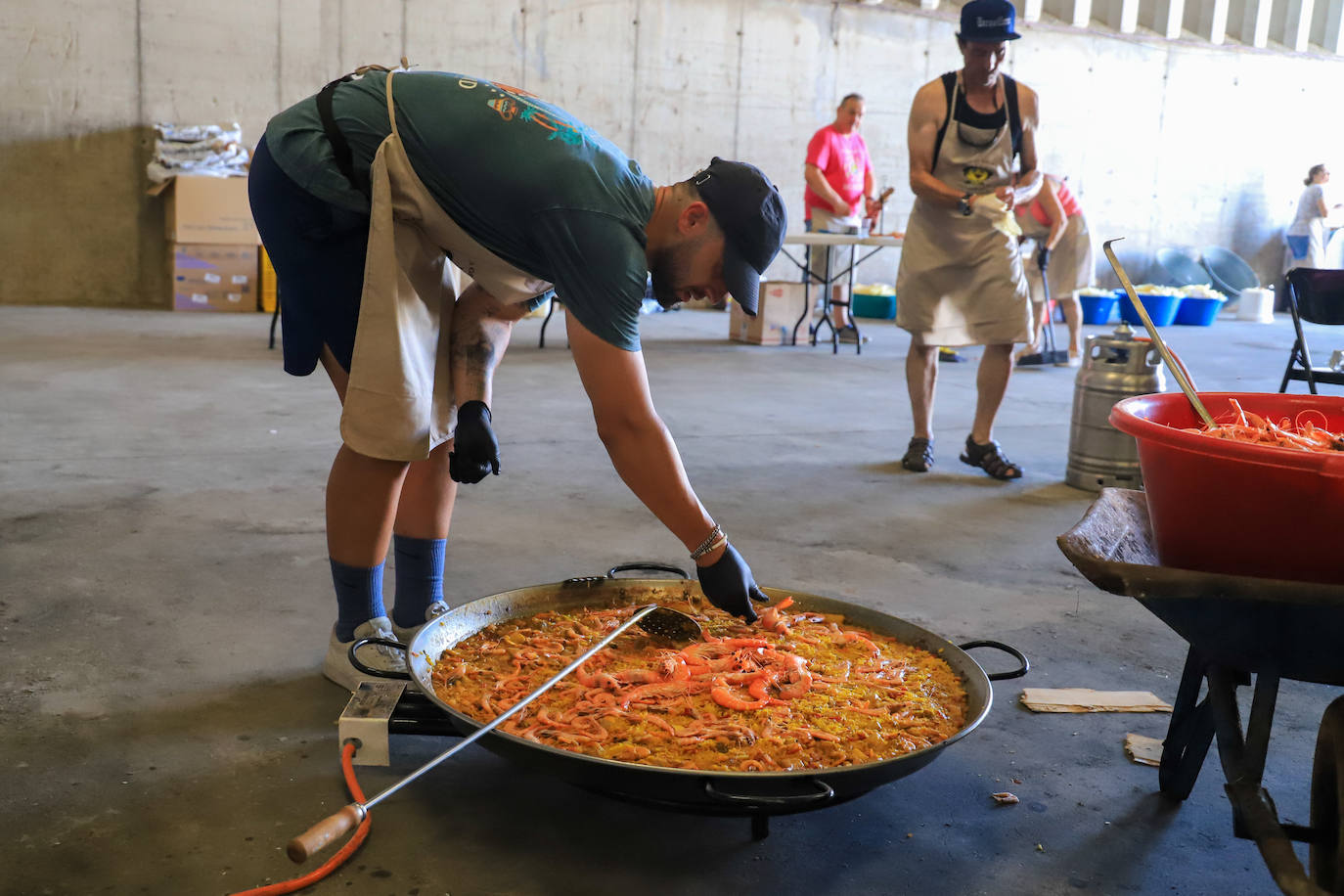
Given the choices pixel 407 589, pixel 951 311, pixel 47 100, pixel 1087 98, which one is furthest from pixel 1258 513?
pixel 1087 98

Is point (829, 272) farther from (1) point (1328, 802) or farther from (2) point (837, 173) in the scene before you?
(1) point (1328, 802)

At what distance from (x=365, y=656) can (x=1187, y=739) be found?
1472mm

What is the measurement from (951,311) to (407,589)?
8.57 ft

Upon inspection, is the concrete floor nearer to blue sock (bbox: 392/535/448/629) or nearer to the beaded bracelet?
blue sock (bbox: 392/535/448/629)

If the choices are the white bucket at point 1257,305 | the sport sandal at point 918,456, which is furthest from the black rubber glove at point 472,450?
the white bucket at point 1257,305

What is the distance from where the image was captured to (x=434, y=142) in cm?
183

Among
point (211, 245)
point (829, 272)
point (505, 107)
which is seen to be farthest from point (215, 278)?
point (505, 107)

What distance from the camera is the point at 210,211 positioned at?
8.75 m

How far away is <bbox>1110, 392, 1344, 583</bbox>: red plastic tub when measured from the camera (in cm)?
134

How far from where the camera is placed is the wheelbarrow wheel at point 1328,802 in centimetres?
139

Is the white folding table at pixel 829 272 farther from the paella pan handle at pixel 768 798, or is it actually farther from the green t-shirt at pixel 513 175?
the paella pan handle at pixel 768 798

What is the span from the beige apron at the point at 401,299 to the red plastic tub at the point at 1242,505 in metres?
1.10

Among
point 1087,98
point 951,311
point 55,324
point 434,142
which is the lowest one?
point 55,324

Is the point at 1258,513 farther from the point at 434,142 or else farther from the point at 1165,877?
the point at 434,142
